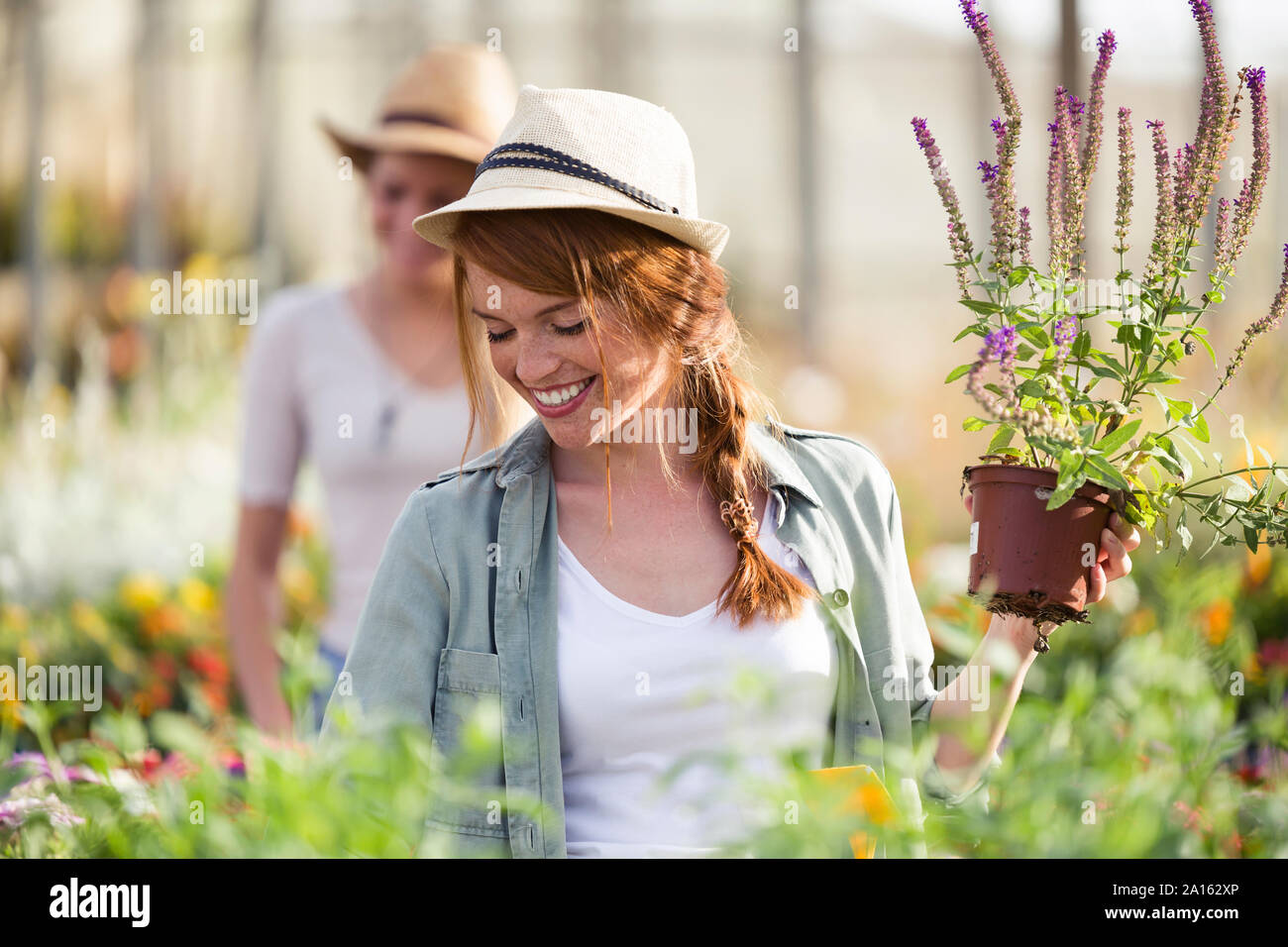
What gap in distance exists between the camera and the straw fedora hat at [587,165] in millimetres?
1652

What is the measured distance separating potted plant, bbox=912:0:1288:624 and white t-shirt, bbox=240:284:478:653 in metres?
1.51

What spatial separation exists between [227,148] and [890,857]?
250 inches

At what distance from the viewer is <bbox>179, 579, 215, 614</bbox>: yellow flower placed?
4.27m

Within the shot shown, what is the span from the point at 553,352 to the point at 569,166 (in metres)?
0.26

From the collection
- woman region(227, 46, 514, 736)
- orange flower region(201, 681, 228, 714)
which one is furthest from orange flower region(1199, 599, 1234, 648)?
orange flower region(201, 681, 228, 714)

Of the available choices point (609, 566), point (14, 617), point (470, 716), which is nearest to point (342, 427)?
point (609, 566)

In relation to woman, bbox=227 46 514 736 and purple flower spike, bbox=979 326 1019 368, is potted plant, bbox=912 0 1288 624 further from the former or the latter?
woman, bbox=227 46 514 736

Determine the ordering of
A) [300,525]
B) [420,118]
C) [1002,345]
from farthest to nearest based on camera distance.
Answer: [300,525] → [420,118] → [1002,345]

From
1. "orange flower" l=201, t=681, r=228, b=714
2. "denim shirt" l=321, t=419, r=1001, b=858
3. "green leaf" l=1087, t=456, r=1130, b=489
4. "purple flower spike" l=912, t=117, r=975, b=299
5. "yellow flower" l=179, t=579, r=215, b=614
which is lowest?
"orange flower" l=201, t=681, r=228, b=714

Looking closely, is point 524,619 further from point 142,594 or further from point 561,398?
point 142,594

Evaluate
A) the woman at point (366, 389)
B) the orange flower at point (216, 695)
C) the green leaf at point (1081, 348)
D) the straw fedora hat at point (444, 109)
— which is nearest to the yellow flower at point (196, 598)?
the orange flower at point (216, 695)

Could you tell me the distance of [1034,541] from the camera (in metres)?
1.47

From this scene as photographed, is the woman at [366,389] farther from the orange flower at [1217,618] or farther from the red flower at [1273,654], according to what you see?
the red flower at [1273,654]

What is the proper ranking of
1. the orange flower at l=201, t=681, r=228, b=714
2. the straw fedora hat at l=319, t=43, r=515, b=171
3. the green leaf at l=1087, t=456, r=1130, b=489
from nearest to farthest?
1. the green leaf at l=1087, t=456, r=1130, b=489
2. the straw fedora hat at l=319, t=43, r=515, b=171
3. the orange flower at l=201, t=681, r=228, b=714
